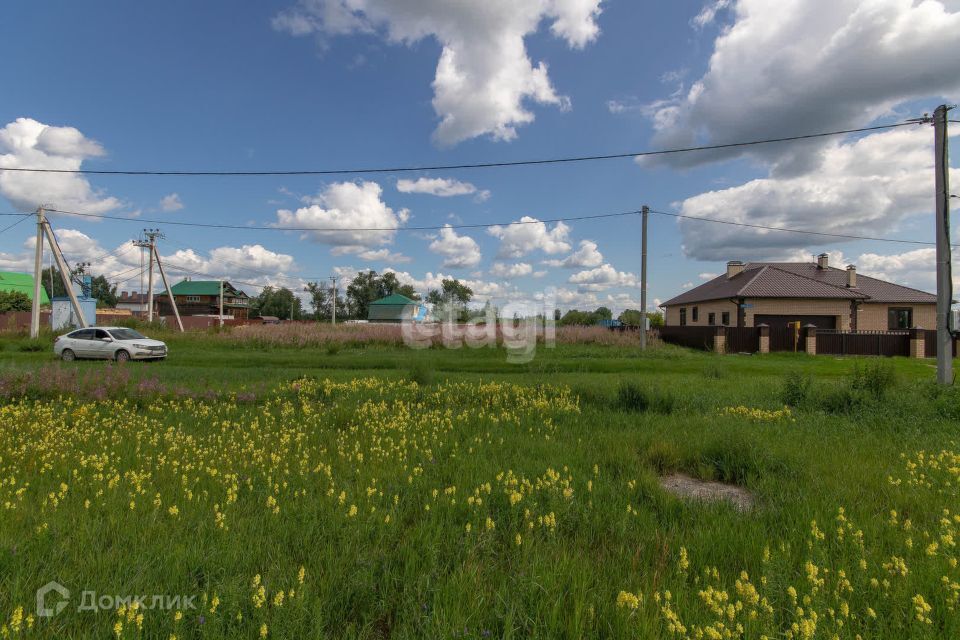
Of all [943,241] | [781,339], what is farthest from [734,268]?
[943,241]

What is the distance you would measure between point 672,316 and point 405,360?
37330mm

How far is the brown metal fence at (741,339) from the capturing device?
2502cm

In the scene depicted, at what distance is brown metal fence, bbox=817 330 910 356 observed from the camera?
23484 millimetres

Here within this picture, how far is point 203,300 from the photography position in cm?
9319

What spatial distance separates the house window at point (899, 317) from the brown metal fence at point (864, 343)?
39.8 ft

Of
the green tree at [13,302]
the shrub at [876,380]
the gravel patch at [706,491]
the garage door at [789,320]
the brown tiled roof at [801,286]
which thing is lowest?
the gravel patch at [706,491]

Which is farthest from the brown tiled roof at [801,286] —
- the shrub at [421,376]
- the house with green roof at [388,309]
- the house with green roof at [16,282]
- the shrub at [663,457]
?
the house with green roof at [16,282]

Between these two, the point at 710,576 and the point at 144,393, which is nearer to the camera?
the point at 710,576

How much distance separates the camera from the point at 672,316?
46156 mm

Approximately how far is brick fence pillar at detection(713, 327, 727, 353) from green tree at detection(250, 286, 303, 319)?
318ft

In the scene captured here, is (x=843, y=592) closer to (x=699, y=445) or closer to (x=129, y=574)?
(x=699, y=445)

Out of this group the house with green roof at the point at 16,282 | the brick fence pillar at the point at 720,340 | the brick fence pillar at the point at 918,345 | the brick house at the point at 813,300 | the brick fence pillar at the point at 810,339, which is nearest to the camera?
the brick fence pillar at the point at 918,345

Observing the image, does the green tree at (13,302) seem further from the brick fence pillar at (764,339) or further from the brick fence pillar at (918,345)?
the brick fence pillar at (918,345)

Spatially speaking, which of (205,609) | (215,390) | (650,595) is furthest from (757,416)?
(215,390)
